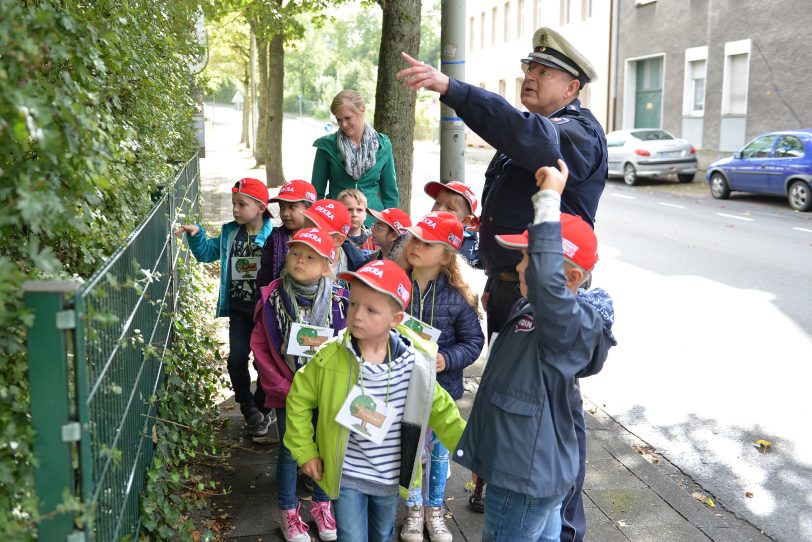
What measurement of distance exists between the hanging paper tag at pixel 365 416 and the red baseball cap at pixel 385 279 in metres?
0.39

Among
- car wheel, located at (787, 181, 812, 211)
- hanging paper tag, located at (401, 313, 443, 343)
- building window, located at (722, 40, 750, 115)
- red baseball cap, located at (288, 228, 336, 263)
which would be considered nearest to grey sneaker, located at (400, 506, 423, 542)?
hanging paper tag, located at (401, 313, 443, 343)

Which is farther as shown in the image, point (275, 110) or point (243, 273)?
point (275, 110)

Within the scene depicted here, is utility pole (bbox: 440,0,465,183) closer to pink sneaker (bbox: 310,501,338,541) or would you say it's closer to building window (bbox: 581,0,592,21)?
pink sneaker (bbox: 310,501,338,541)

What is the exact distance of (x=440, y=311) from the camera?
454cm

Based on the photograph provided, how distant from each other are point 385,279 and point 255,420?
268 centimetres

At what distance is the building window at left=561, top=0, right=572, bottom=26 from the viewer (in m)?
39.2

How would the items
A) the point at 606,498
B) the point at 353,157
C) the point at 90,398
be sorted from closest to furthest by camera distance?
the point at 90,398 < the point at 606,498 < the point at 353,157

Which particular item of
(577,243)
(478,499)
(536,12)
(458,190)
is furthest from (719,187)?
(536,12)

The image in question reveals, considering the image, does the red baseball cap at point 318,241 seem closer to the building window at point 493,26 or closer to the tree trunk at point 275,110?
the tree trunk at point 275,110

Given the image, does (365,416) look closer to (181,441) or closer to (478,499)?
(181,441)

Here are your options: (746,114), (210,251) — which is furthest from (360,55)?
(210,251)

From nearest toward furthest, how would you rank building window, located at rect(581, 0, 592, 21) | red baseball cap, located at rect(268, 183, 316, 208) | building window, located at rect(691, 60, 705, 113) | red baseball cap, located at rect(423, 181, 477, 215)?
red baseball cap, located at rect(268, 183, 316, 208)
red baseball cap, located at rect(423, 181, 477, 215)
building window, located at rect(691, 60, 705, 113)
building window, located at rect(581, 0, 592, 21)

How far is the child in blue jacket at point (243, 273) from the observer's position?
5727mm

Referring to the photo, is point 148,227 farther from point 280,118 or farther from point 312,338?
point 280,118
